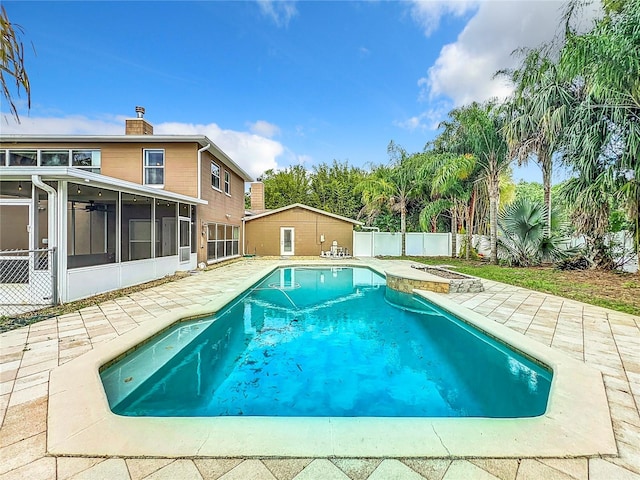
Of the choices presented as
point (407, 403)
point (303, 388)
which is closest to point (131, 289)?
point (303, 388)

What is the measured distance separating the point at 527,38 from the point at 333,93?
30.2ft

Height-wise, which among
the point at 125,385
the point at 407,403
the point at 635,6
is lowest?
the point at 407,403

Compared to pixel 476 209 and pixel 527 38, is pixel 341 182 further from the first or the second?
pixel 527 38

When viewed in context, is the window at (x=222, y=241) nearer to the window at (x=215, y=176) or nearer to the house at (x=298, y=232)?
the house at (x=298, y=232)

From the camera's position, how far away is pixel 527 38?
11234 mm

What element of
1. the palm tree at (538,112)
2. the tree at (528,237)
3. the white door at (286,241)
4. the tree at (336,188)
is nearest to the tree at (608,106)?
the palm tree at (538,112)

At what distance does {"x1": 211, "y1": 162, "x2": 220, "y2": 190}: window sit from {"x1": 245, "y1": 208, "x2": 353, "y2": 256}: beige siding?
4.78 meters

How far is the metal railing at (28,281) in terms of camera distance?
5.99m

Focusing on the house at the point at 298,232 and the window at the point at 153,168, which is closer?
the window at the point at 153,168

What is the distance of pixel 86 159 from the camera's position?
11.9 metres

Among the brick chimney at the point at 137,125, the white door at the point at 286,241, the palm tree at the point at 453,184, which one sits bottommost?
the white door at the point at 286,241

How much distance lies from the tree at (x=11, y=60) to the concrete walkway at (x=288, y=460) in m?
2.31

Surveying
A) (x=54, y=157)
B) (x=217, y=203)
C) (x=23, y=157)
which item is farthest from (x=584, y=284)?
(x=23, y=157)

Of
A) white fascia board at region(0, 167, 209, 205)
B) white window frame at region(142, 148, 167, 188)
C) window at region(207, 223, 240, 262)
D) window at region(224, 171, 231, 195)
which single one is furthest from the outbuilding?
white fascia board at region(0, 167, 209, 205)
